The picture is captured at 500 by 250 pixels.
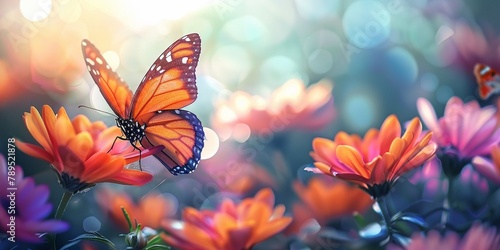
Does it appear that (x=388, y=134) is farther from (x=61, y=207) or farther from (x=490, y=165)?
(x=61, y=207)

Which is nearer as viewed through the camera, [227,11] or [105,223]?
[105,223]

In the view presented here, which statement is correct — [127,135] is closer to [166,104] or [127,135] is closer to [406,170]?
[166,104]

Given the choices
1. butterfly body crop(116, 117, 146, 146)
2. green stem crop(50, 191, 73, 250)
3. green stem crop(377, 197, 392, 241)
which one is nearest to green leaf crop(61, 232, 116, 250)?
green stem crop(50, 191, 73, 250)

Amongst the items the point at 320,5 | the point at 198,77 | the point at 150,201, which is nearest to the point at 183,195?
the point at 150,201

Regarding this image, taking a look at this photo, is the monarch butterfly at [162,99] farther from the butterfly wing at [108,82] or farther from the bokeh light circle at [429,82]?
the bokeh light circle at [429,82]

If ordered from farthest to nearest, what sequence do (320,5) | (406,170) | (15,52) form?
(320,5)
(15,52)
(406,170)
